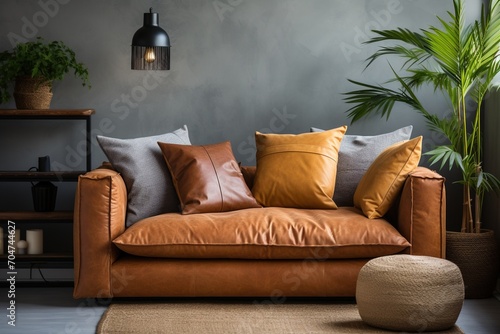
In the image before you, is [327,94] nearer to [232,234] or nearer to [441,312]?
[232,234]

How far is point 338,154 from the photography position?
4.61 meters

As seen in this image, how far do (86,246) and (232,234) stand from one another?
2.47ft

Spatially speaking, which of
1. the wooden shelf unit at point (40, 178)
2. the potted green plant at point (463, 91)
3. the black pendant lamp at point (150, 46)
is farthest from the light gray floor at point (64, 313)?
the black pendant lamp at point (150, 46)

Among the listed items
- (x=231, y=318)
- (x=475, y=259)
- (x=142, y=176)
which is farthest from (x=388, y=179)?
(x=142, y=176)

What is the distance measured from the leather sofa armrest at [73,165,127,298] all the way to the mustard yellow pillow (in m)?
1.35

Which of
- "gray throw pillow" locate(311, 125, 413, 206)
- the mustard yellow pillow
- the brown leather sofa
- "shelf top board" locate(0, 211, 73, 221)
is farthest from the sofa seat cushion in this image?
"shelf top board" locate(0, 211, 73, 221)

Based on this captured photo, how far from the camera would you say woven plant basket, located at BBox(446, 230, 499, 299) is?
4.24m

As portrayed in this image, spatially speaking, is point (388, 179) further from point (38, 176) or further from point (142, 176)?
point (38, 176)

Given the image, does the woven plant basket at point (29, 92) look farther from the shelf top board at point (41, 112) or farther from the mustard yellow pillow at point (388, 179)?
the mustard yellow pillow at point (388, 179)

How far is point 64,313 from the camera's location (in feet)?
12.8

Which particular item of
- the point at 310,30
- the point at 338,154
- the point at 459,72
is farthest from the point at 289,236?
the point at 310,30

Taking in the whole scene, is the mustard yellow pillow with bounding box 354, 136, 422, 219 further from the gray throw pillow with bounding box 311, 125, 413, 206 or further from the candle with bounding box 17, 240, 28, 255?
the candle with bounding box 17, 240, 28, 255

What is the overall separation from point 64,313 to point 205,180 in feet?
3.40

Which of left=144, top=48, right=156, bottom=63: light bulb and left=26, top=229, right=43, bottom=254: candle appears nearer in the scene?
left=26, top=229, right=43, bottom=254: candle
